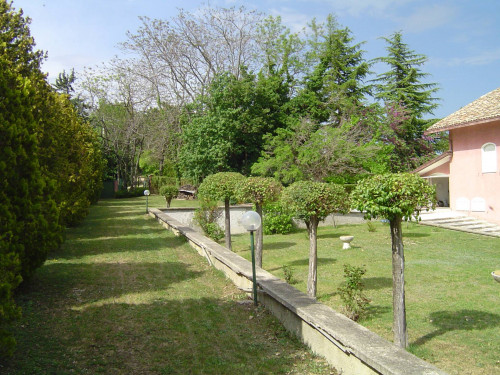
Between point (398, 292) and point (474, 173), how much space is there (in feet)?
49.4

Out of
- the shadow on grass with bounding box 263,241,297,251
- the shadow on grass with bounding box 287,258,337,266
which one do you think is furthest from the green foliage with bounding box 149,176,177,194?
the shadow on grass with bounding box 287,258,337,266

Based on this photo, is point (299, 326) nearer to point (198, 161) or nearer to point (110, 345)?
point (110, 345)

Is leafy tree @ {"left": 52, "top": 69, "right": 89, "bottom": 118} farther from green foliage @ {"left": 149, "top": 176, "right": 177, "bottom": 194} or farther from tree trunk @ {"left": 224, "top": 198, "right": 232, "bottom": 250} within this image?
tree trunk @ {"left": 224, "top": 198, "right": 232, "bottom": 250}

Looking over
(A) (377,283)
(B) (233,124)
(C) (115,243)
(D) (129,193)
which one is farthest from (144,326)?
(D) (129,193)

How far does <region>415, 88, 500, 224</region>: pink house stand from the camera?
17.1 metres

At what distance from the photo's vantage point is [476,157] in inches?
709

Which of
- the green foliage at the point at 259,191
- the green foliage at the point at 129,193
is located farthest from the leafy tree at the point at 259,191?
the green foliage at the point at 129,193

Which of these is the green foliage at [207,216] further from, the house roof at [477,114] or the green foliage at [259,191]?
the house roof at [477,114]

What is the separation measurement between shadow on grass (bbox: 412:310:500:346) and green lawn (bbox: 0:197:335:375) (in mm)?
2387

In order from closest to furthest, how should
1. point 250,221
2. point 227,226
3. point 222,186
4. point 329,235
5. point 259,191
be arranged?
point 250,221
point 259,191
point 222,186
point 227,226
point 329,235

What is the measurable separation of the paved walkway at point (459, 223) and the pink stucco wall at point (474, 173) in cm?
32

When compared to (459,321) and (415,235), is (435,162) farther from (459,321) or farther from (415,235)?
(459,321)

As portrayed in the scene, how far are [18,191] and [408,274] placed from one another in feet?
27.2

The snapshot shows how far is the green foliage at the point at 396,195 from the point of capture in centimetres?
513
